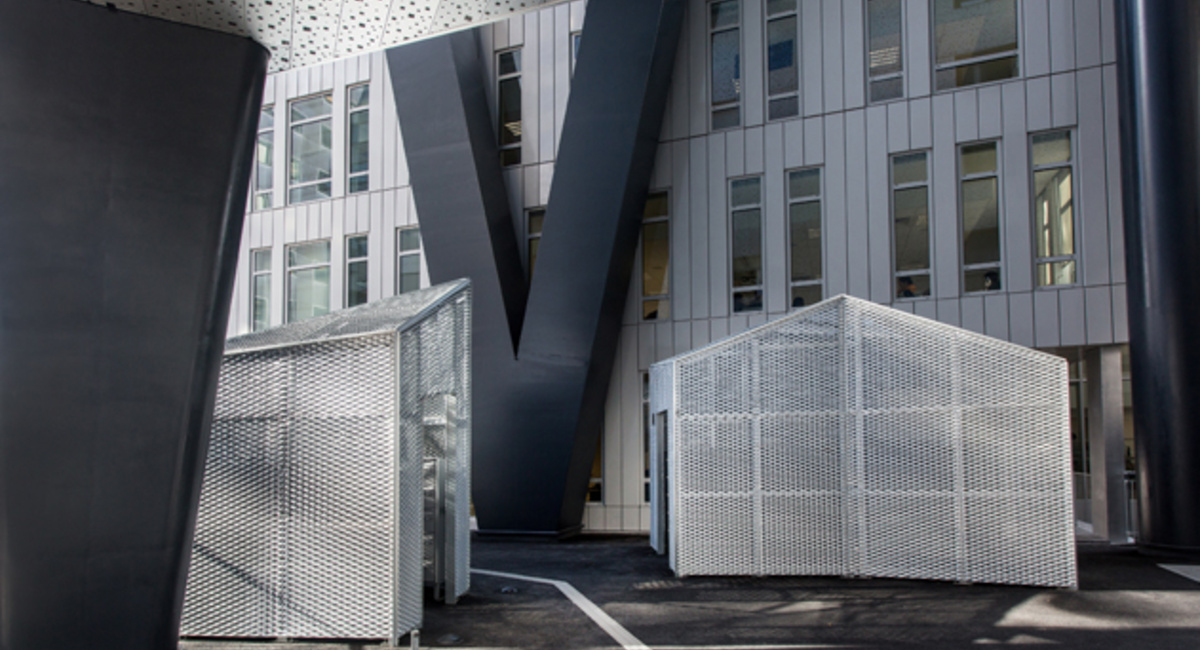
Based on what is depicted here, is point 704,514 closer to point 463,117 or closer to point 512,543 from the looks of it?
point 512,543

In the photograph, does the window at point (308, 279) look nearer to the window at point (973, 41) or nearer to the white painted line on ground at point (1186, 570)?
the window at point (973, 41)

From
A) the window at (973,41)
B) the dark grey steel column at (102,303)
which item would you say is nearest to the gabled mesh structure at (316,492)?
the dark grey steel column at (102,303)

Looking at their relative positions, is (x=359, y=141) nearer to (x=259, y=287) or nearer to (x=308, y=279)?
(x=308, y=279)

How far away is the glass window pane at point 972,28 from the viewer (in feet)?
49.1

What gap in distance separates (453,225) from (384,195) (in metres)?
3.14

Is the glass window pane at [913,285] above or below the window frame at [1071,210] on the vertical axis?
below

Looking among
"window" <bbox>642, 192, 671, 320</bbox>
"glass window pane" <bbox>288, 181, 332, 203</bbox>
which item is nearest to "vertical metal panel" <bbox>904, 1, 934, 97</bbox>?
"window" <bbox>642, 192, 671, 320</bbox>

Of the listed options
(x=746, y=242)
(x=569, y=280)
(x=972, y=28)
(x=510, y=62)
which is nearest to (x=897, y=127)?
(x=972, y=28)

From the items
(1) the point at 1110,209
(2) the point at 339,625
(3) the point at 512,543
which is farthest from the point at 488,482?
(1) the point at 1110,209

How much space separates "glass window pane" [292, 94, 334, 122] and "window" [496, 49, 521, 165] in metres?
4.62

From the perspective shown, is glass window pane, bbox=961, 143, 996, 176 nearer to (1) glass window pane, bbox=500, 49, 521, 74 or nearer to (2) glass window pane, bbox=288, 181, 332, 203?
(1) glass window pane, bbox=500, 49, 521, 74

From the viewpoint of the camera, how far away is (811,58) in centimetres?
1611

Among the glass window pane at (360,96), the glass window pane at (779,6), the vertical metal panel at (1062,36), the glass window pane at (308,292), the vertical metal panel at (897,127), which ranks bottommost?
the glass window pane at (308,292)

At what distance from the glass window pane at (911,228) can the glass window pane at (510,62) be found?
26.8ft
